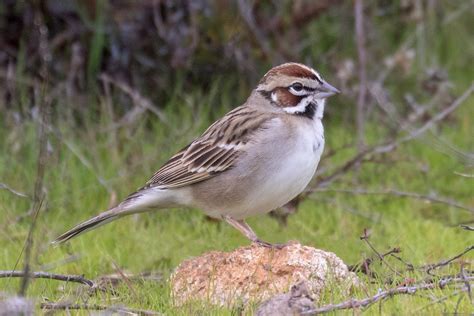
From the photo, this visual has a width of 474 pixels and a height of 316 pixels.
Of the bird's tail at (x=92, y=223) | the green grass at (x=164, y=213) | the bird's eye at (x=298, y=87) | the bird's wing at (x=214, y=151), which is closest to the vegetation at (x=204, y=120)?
the green grass at (x=164, y=213)

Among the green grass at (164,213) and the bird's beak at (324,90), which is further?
the green grass at (164,213)

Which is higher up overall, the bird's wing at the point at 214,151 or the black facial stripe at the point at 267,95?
the black facial stripe at the point at 267,95

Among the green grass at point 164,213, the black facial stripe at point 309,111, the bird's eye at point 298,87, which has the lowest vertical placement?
the green grass at point 164,213

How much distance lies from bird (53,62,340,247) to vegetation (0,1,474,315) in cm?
48

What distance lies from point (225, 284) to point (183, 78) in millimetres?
3982

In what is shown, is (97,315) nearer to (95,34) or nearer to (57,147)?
(57,147)

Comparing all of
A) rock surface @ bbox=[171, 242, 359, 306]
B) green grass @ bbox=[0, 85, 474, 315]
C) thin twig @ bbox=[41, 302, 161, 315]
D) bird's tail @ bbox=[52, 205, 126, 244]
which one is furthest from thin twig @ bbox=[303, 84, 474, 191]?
thin twig @ bbox=[41, 302, 161, 315]

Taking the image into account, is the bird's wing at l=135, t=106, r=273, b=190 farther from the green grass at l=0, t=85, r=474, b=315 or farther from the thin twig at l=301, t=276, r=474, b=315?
the thin twig at l=301, t=276, r=474, b=315

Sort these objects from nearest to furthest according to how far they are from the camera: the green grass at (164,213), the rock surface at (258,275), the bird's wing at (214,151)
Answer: the rock surface at (258,275) < the bird's wing at (214,151) < the green grass at (164,213)

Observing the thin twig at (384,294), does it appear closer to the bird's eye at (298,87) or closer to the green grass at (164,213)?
the green grass at (164,213)

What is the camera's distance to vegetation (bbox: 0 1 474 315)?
274 inches

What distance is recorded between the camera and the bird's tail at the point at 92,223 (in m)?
6.29

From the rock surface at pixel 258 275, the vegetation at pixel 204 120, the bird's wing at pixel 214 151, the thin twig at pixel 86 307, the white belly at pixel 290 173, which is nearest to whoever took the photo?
the thin twig at pixel 86 307

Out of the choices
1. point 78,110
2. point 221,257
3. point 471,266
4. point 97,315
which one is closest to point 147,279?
point 221,257
